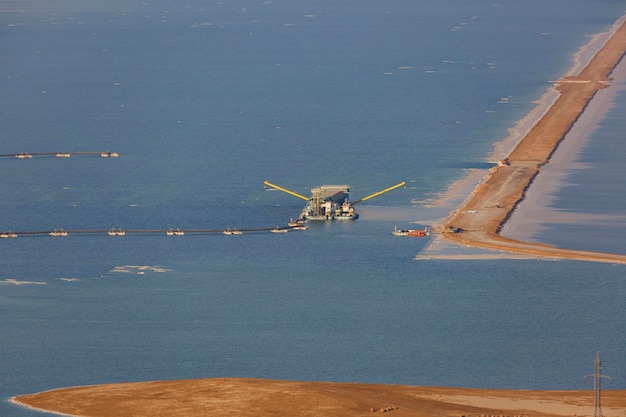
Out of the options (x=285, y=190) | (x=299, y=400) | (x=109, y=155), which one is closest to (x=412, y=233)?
(x=285, y=190)

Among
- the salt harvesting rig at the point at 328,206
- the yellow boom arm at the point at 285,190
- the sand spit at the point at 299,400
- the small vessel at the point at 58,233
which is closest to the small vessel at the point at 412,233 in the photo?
the salt harvesting rig at the point at 328,206

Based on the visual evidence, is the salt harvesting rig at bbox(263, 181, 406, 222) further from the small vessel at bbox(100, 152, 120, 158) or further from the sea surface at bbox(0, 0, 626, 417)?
the small vessel at bbox(100, 152, 120, 158)

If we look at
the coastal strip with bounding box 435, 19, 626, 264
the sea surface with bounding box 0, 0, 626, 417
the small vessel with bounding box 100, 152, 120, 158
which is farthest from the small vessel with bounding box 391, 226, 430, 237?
the small vessel with bounding box 100, 152, 120, 158

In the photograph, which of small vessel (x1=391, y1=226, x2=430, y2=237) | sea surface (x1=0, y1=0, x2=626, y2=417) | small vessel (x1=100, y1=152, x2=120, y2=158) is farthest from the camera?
small vessel (x1=100, y1=152, x2=120, y2=158)

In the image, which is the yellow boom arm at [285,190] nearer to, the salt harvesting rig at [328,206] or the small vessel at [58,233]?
the salt harvesting rig at [328,206]

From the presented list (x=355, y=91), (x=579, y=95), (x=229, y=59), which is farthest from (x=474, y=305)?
(x=229, y=59)
